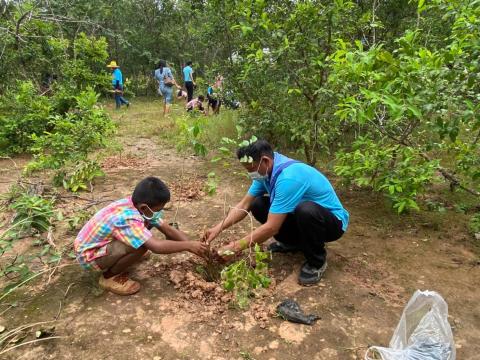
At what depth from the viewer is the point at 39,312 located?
7.68 ft

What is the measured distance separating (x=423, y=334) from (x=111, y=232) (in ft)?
5.82

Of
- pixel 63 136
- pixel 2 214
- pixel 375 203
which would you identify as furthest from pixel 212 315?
pixel 63 136

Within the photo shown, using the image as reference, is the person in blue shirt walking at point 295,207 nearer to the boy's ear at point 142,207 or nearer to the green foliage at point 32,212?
the boy's ear at point 142,207

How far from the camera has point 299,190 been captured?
Result: 8.04 ft

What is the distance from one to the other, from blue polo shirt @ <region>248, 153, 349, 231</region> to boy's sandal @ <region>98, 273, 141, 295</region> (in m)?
1.00

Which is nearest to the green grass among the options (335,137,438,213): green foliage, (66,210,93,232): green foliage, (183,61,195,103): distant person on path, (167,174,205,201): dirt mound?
(167,174,205,201): dirt mound

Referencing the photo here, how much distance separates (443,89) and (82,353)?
2.53 meters

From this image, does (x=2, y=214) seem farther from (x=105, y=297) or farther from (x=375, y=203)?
(x=375, y=203)

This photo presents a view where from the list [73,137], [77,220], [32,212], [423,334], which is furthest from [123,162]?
[423,334]

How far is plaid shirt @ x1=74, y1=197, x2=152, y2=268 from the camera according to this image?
7.67 feet

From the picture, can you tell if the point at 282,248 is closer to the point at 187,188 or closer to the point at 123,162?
the point at 187,188

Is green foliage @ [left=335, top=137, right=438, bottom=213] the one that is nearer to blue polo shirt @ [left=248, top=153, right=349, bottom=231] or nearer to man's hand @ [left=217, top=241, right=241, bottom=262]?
blue polo shirt @ [left=248, top=153, right=349, bottom=231]

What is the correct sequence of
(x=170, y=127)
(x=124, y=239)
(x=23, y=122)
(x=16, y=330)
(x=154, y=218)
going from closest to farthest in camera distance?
1. (x=16, y=330)
2. (x=124, y=239)
3. (x=154, y=218)
4. (x=23, y=122)
5. (x=170, y=127)

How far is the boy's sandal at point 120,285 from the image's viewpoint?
8.08 ft
